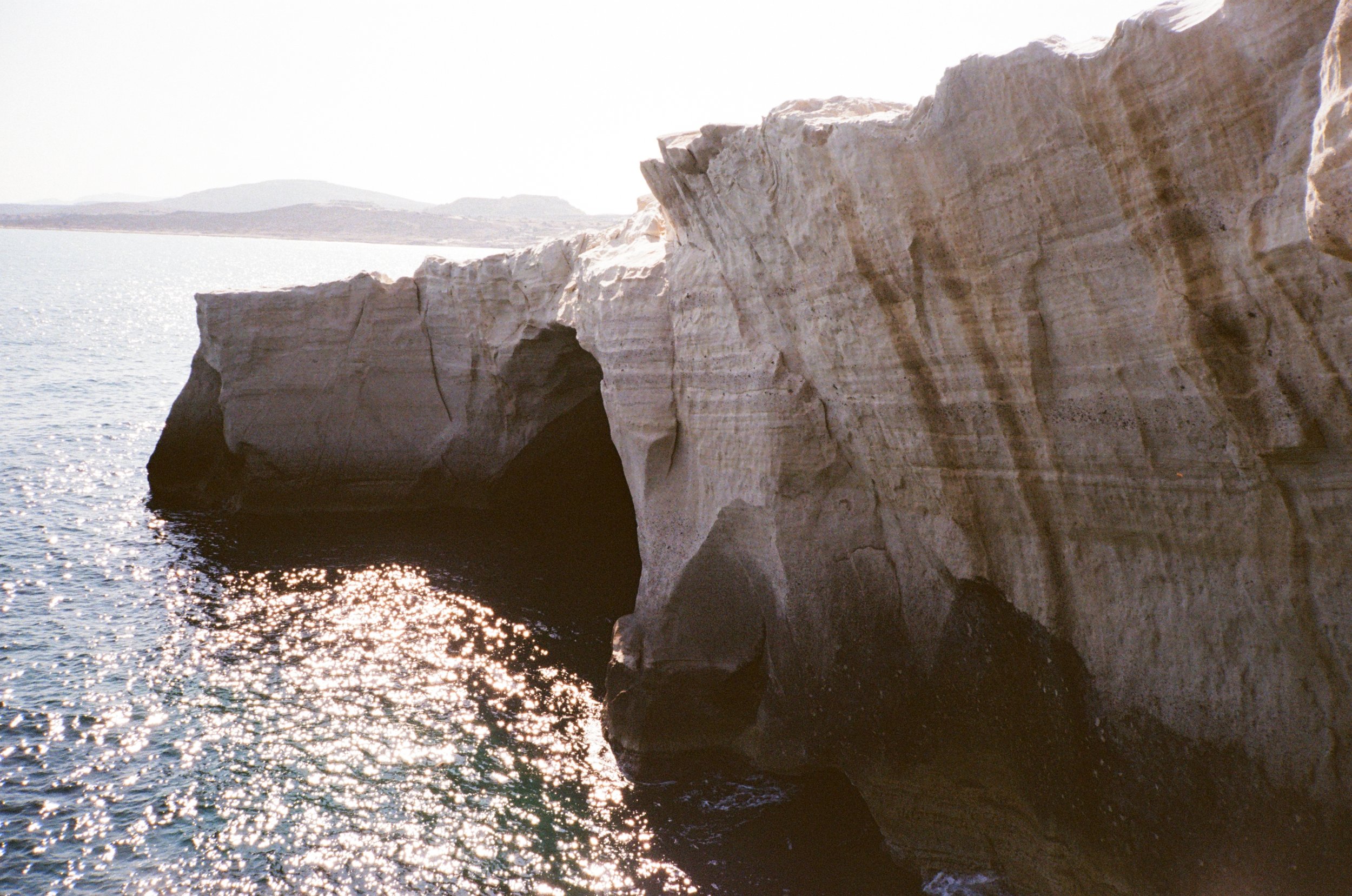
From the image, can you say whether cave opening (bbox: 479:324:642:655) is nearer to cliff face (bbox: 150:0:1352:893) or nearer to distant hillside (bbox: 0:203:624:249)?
cliff face (bbox: 150:0:1352:893)

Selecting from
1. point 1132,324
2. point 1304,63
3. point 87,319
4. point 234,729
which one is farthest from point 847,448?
point 87,319

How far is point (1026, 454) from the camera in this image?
9055 millimetres

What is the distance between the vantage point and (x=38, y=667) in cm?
1439

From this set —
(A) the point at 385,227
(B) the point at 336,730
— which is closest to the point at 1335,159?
(B) the point at 336,730

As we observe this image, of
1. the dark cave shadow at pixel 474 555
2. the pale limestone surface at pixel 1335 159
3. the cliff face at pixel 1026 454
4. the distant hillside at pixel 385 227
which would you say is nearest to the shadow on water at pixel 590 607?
the dark cave shadow at pixel 474 555

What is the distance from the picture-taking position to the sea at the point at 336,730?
1026 cm

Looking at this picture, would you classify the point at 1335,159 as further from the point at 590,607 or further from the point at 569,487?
the point at 569,487

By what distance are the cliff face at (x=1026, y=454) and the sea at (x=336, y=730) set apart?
1.20m

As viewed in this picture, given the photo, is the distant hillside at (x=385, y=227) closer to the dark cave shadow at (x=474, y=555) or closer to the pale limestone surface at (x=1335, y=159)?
the dark cave shadow at (x=474, y=555)

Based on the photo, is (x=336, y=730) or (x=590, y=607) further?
(x=590, y=607)

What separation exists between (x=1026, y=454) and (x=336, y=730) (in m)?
9.71

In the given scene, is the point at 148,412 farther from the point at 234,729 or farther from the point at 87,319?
the point at 87,319

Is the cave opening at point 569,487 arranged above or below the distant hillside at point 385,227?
below

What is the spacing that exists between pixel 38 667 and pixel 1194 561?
1567 cm
